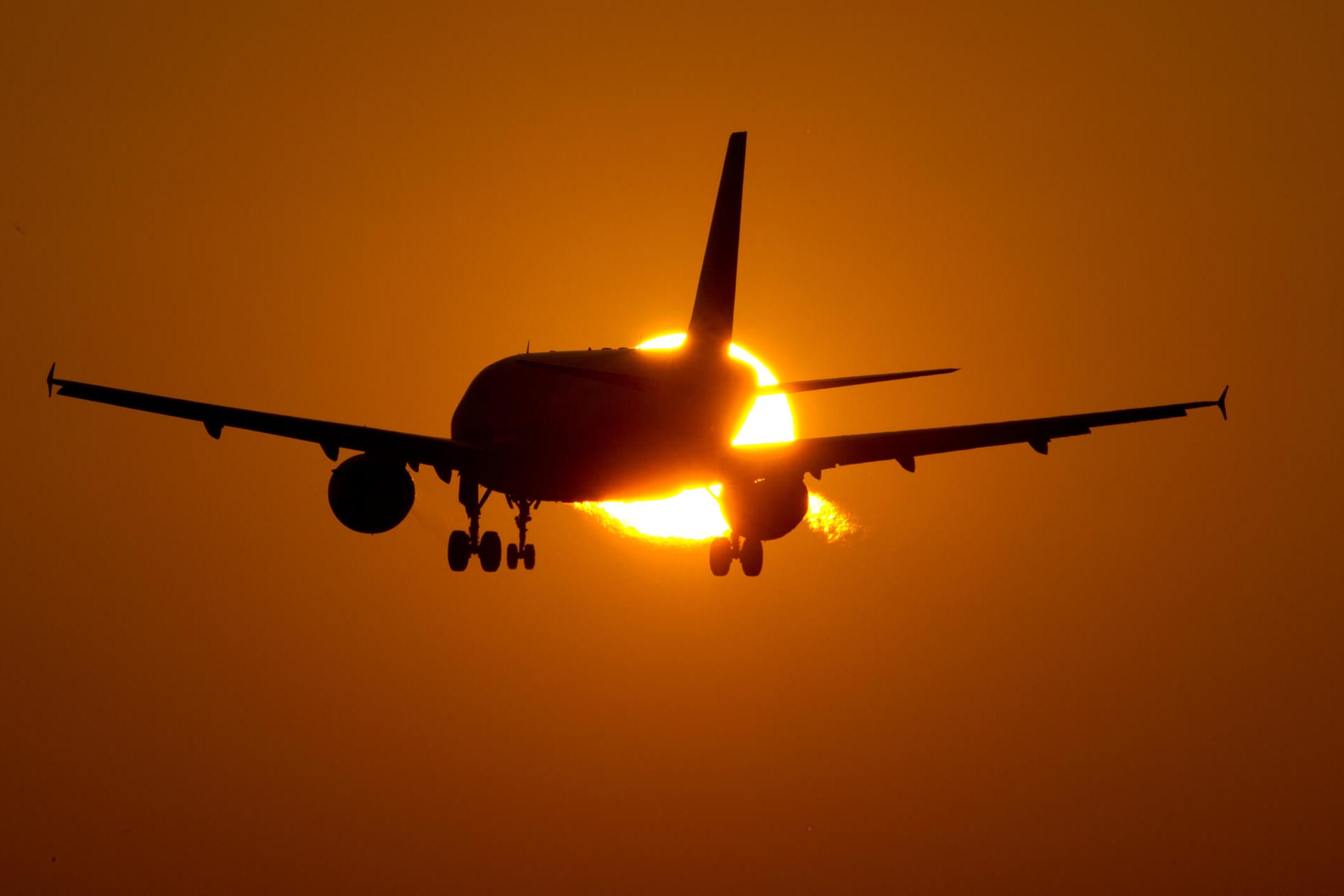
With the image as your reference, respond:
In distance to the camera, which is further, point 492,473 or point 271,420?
point 492,473

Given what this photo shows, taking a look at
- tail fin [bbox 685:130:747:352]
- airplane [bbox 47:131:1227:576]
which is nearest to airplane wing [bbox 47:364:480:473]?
airplane [bbox 47:131:1227:576]

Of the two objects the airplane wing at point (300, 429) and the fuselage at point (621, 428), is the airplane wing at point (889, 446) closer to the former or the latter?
the fuselage at point (621, 428)

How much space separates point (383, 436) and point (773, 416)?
17.4 metres

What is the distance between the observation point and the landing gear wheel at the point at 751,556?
57.7m

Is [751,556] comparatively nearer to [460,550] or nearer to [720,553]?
[720,553]

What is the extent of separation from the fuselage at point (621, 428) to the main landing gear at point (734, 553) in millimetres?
3758

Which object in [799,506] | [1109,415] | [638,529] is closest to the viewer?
[1109,415]

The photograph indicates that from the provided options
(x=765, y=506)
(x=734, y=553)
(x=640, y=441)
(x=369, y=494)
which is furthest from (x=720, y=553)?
(x=369, y=494)

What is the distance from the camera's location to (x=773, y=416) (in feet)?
215

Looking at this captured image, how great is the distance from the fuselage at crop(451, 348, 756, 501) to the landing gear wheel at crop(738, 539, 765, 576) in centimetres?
386

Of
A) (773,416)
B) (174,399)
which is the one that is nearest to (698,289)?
(773,416)

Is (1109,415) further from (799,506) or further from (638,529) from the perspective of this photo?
(638,529)

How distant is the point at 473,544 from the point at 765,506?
27.9ft

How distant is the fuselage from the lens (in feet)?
173
